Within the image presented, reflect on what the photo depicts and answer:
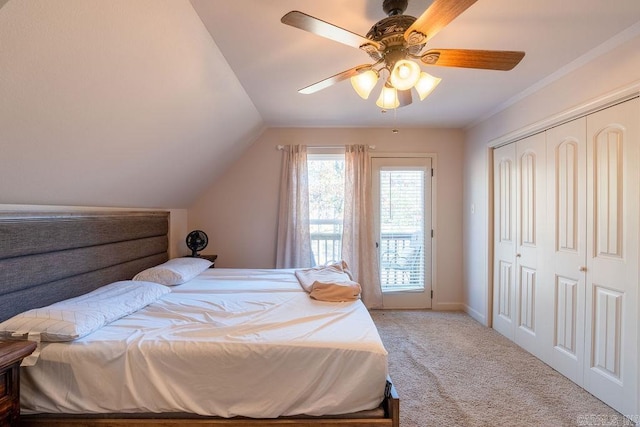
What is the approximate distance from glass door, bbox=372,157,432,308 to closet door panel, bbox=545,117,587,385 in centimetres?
148

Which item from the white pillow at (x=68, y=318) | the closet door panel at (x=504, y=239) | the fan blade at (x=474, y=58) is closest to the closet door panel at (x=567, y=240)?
the closet door panel at (x=504, y=239)

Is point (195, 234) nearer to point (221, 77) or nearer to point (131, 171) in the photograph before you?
point (131, 171)

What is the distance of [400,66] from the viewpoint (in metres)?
1.46

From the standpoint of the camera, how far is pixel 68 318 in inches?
57.4

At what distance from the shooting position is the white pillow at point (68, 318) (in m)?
1.41

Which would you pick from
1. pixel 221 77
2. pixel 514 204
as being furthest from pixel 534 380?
pixel 221 77

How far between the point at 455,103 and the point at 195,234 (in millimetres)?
3311

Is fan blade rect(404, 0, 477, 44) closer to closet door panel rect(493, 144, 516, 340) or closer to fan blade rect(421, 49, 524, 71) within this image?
fan blade rect(421, 49, 524, 71)

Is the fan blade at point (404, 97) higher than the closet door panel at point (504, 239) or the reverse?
higher

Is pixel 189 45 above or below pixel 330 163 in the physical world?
above

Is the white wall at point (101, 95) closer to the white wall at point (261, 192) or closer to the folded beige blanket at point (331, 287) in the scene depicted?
the white wall at point (261, 192)

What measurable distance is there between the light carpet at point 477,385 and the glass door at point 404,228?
687 mm

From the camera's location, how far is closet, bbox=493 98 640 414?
6.15 feet

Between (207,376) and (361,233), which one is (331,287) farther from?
(361,233)
